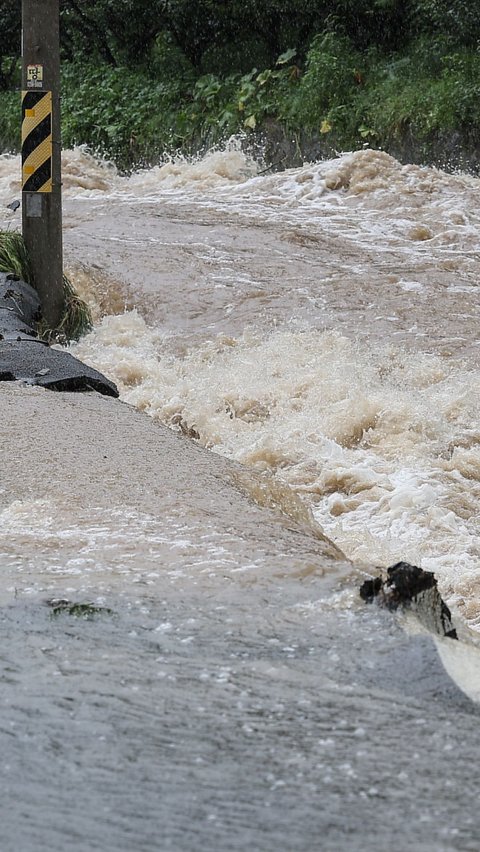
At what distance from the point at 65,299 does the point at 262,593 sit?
17.5ft

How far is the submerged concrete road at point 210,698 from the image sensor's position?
5.90 ft

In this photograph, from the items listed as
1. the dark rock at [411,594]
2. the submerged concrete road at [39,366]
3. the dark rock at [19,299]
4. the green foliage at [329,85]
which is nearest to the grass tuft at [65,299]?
the dark rock at [19,299]

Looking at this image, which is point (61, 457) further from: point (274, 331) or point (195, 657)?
point (274, 331)

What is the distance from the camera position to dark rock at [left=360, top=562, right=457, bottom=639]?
2.60 m

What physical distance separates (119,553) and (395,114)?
11.9 meters

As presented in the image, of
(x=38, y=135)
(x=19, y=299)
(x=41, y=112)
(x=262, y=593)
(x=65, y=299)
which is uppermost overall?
(x=41, y=112)

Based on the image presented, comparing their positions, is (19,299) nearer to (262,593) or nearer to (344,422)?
(344,422)

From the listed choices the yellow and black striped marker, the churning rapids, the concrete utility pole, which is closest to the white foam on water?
the churning rapids

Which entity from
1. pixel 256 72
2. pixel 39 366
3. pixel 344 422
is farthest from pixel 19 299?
pixel 256 72

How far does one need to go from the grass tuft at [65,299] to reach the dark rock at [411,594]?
16.9 ft

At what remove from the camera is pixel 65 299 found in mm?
7742

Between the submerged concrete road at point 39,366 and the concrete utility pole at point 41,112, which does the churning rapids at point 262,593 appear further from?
the concrete utility pole at point 41,112

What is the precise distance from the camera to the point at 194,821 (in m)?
1.80

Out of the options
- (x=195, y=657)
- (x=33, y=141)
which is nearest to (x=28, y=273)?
(x=33, y=141)
